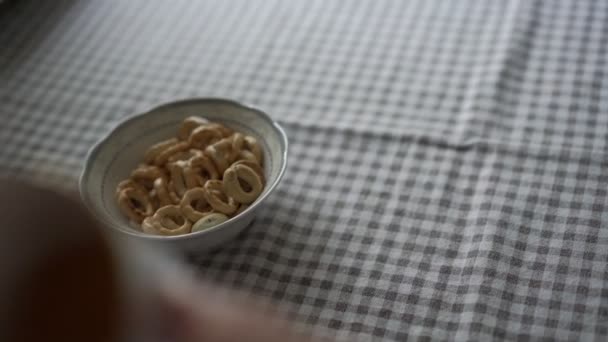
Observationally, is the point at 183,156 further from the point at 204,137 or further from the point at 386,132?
the point at 386,132

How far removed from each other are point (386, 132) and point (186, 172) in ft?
1.03

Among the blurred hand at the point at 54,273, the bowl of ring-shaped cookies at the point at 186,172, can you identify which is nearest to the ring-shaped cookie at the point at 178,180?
the bowl of ring-shaped cookies at the point at 186,172

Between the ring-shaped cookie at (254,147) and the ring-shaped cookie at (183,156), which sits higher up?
the ring-shaped cookie at (183,156)

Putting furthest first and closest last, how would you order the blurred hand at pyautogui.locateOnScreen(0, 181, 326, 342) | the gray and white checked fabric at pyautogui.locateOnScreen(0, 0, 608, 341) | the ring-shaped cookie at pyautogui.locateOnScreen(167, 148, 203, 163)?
the ring-shaped cookie at pyautogui.locateOnScreen(167, 148, 203, 163) → the gray and white checked fabric at pyautogui.locateOnScreen(0, 0, 608, 341) → the blurred hand at pyautogui.locateOnScreen(0, 181, 326, 342)

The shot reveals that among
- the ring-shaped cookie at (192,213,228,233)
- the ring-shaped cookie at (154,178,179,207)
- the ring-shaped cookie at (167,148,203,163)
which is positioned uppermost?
the ring-shaped cookie at (167,148,203,163)

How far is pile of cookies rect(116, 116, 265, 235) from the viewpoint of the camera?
0.79m

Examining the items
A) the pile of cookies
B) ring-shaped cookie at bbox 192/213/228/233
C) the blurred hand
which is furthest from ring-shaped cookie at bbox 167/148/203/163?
the blurred hand

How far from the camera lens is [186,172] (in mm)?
828

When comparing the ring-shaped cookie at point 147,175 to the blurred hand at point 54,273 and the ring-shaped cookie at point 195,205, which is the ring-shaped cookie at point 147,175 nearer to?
the ring-shaped cookie at point 195,205

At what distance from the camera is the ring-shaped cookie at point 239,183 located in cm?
80

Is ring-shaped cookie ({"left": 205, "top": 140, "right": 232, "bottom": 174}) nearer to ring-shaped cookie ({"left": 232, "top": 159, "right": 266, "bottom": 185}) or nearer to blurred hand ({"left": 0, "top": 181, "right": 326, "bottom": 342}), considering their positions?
ring-shaped cookie ({"left": 232, "top": 159, "right": 266, "bottom": 185})

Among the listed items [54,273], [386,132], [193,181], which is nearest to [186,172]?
[193,181]

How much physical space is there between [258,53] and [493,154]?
19.0 inches

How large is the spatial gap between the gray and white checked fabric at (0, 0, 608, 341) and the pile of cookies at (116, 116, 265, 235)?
0.07m
